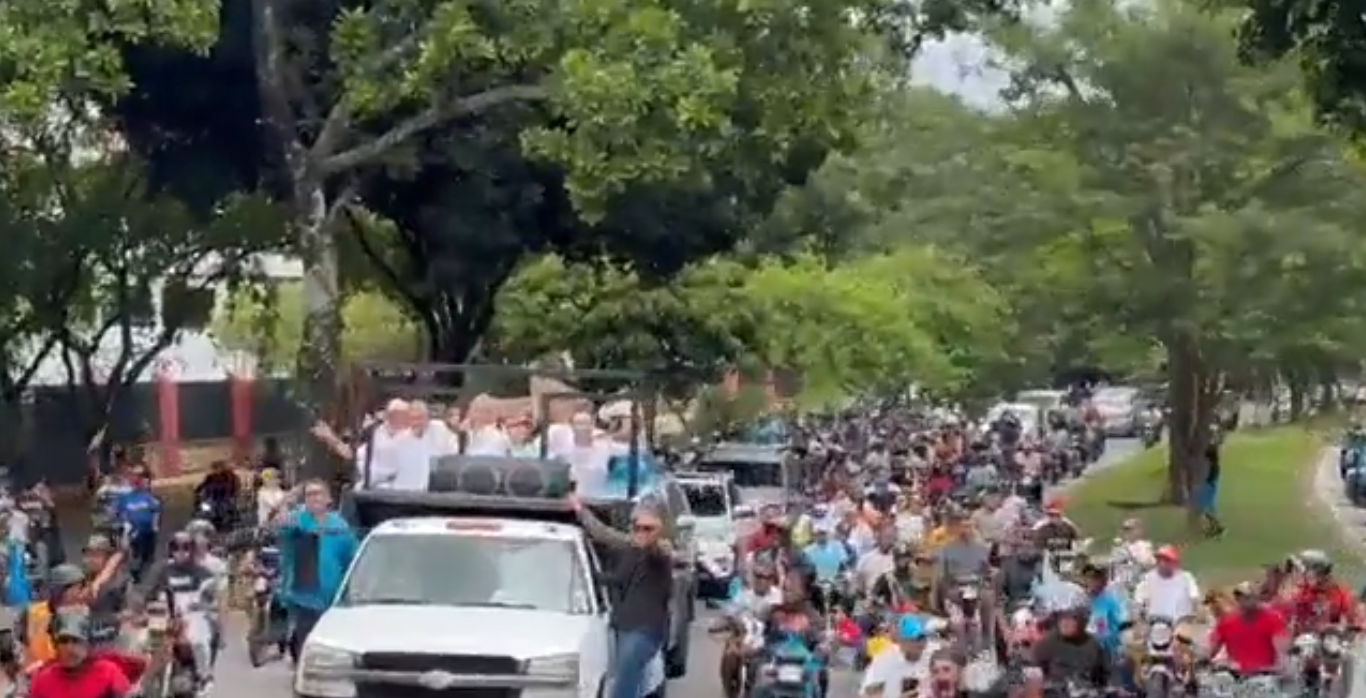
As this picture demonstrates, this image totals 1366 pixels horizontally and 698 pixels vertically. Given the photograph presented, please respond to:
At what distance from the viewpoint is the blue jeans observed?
54.6 ft

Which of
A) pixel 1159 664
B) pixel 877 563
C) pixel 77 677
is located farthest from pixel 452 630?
pixel 877 563

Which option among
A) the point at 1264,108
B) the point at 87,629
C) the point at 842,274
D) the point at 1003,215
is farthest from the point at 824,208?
the point at 87,629

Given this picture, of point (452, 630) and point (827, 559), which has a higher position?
point (452, 630)

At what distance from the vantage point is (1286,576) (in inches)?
822

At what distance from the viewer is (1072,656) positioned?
17219mm

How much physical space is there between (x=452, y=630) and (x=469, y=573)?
948 mm

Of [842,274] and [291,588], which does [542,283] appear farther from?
[291,588]

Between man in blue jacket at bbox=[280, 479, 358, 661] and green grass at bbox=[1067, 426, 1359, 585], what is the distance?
50.8 feet

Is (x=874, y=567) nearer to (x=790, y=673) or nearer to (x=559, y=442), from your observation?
(x=559, y=442)

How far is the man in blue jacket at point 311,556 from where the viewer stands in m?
20.2

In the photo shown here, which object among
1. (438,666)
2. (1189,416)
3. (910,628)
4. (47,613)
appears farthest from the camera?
(1189,416)

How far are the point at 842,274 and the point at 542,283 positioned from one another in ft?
51.3

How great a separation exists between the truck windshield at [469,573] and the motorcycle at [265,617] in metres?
6.41

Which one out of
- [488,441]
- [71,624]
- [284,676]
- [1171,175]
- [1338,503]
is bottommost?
[1338,503]
